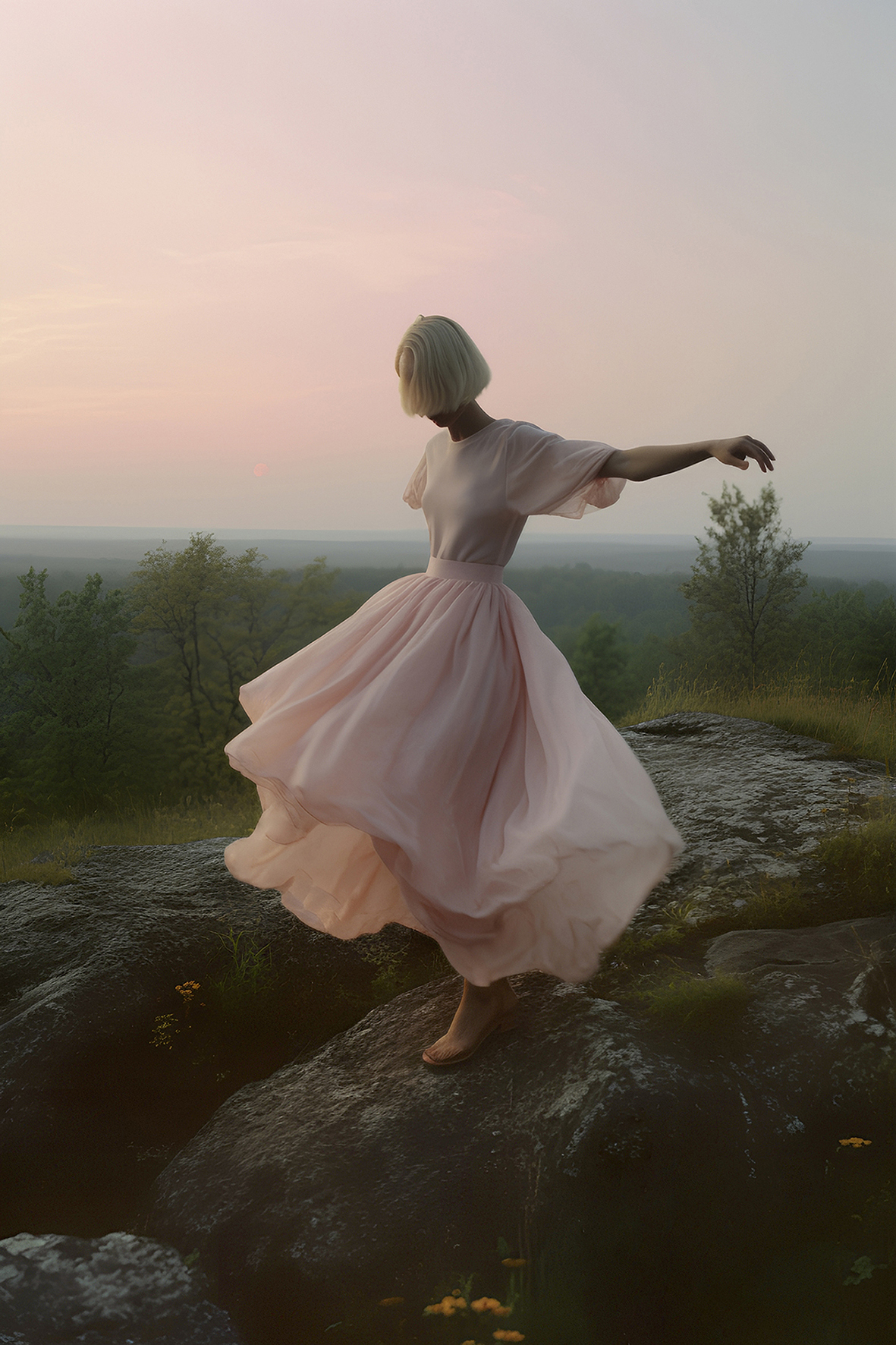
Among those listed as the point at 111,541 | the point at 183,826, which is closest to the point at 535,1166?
the point at 183,826

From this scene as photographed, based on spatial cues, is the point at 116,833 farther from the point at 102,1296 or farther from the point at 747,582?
the point at 747,582

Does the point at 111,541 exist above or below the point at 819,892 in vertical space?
above

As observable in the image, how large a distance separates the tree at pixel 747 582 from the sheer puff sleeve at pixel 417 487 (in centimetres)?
1595

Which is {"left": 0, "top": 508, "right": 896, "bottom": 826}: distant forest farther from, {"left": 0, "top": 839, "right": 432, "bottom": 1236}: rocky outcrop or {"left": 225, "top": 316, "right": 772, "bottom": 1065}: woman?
{"left": 225, "top": 316, "right": 772, "bottom": 1065}: woman

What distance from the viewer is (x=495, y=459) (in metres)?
3.06

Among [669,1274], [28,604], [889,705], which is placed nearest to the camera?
[669,1274]

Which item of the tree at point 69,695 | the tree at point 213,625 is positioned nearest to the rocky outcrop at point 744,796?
the tree at point 213,625

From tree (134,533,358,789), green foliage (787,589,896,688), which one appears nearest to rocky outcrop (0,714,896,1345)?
green foliage (787,589,896,688)

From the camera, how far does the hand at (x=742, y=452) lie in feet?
8.53

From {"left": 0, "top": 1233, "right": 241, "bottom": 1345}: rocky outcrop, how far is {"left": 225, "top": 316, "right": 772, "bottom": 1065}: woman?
1.04 metres

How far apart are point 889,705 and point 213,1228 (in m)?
5.90

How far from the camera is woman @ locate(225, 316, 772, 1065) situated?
256 centimetres

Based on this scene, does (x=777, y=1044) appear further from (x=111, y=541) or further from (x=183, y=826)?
(x=111, y=541)

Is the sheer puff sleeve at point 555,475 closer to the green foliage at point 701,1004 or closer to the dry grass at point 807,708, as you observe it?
the green foliage at point 701,1004
